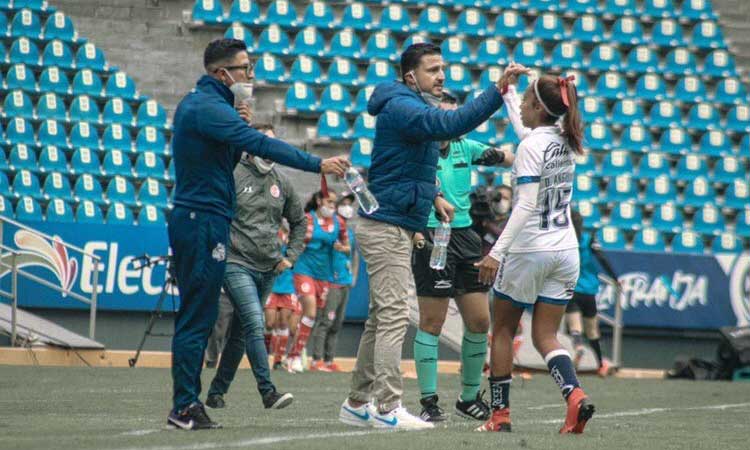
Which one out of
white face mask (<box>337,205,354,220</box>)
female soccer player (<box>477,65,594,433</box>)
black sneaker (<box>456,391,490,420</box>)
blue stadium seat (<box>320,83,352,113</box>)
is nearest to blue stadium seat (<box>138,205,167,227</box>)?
white face mask (<box>337,205,354,220</box>)

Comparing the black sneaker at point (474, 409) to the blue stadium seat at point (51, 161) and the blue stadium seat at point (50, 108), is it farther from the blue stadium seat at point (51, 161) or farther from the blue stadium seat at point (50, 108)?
the blue stadium seat at point (50, 108)

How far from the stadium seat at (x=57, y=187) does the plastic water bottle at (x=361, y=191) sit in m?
12.1

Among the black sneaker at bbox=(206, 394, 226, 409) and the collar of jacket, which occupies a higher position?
the collar of jacket

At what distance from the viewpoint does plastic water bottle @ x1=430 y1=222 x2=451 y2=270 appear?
8.50 m

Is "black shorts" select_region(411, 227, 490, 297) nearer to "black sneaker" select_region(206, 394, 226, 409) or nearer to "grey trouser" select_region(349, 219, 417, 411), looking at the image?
"grey trouser" select_region(349, 219, 417, 411)

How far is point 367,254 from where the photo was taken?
24.7 feet

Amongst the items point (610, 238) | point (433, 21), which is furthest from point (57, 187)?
point (610, 238)

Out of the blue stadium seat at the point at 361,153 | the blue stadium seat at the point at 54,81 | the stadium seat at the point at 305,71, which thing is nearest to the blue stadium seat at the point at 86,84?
the blue stadium seat at the point at 54,81

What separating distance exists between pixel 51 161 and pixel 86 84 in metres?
1.74

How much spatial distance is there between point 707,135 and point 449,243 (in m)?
14.0

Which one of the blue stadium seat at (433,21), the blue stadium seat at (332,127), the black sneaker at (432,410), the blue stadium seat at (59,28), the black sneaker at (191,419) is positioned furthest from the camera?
the blue stadium seat at (433,21)

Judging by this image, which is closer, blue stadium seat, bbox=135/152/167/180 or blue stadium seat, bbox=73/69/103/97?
blue stadium seat, bbox=135/152/167/180

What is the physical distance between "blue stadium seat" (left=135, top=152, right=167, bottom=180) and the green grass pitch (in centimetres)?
556

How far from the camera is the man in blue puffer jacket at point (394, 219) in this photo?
7.41 m
